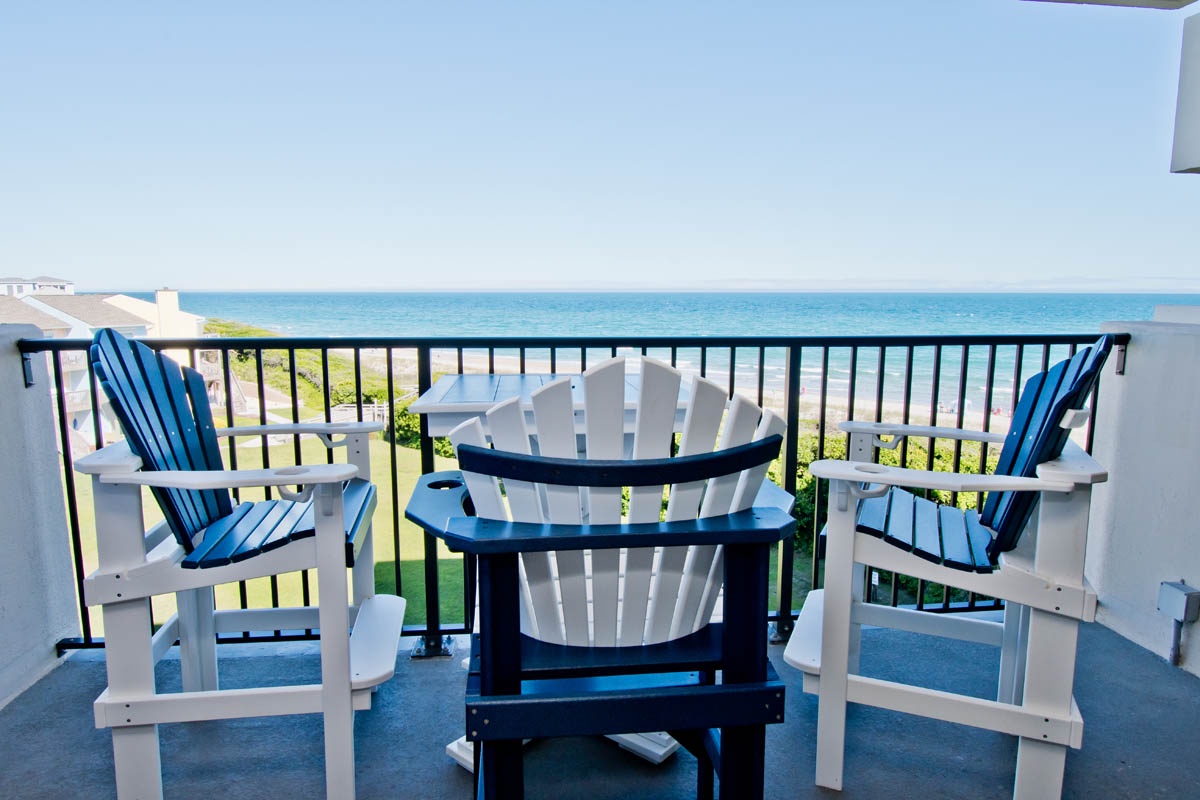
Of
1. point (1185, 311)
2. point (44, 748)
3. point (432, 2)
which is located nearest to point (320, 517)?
point (44, 748)

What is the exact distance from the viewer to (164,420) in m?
1.87

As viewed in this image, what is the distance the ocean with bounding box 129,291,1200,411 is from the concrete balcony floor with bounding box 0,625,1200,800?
94.5 feet

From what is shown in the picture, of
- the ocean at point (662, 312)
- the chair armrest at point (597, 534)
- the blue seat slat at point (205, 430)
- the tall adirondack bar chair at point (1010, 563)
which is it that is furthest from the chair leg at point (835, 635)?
the ocean at point (662, 312)

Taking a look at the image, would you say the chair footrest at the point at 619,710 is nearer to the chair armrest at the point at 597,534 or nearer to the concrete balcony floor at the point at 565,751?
the chair armrest at the point at 597,534

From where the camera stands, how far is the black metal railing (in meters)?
2.48

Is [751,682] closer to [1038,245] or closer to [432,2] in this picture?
[432,2]

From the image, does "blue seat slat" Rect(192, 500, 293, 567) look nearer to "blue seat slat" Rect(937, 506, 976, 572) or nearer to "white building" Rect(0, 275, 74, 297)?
"blue seat slat" Rect(937, 506, 976, 572)

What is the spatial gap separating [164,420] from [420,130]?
1208 inches

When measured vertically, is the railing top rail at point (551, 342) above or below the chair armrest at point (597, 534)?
above

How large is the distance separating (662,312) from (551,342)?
3052 centimetres

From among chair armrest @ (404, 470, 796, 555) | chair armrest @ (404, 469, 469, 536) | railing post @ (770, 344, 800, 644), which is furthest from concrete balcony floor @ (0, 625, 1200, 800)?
chair armrest @ (404, 470, 796, 555)

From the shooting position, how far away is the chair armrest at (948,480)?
1.56 meters

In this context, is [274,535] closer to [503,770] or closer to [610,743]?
[503,770]

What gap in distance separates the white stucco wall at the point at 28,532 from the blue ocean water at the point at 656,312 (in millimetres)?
28509
